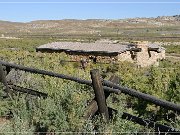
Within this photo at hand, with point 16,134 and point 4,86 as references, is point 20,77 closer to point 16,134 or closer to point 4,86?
point 4,86

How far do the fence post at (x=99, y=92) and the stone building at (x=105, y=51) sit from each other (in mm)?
27420

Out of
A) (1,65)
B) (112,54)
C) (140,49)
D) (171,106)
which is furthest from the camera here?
(140,49)

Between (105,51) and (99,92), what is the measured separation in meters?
28.6

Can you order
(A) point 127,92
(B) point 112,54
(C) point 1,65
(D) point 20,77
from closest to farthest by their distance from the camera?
(A) point 127,92 → (C) point 1,65 → (D) point 20,77 → (B) point 112,54

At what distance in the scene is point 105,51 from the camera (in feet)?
112

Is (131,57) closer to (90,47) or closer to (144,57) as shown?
(144,57)

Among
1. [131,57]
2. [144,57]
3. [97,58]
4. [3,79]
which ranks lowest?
[144,57]

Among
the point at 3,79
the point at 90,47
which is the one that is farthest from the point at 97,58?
the point at 3,79

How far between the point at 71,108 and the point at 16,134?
39.6 inches

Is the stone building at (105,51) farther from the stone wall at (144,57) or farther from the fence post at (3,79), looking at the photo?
the fence post at (3,79)

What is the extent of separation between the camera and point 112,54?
112ft

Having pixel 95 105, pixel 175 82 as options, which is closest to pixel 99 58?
pixel 175 82

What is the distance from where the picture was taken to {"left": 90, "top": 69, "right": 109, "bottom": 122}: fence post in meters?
5.57

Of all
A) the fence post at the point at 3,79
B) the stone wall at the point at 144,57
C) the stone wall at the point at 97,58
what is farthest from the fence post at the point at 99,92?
the stone wall at the point at 144,57
